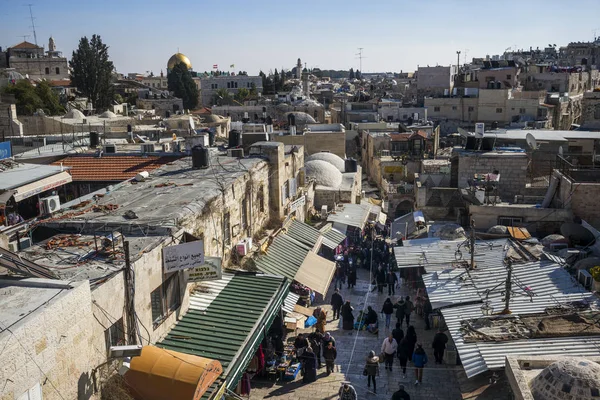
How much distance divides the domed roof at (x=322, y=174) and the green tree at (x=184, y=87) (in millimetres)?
46935

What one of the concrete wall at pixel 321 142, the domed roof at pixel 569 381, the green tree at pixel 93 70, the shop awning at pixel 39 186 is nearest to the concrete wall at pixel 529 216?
the domed roof at pixel 569 381

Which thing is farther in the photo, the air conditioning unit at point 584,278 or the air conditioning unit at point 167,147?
the air conditioning unit at point 167,147

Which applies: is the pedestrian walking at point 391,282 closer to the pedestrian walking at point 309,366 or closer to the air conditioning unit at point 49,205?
the pedestrian walking at point 309,366

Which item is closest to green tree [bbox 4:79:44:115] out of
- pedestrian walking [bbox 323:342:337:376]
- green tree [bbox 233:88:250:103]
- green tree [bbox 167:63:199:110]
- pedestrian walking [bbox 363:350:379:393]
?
green tree [bbox 167:63:199:110]

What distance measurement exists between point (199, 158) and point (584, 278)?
10720 mm

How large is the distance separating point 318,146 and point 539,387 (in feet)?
84.9

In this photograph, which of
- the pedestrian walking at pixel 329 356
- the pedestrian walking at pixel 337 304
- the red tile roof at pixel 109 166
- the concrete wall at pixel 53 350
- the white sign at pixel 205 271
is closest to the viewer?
the concrete wall at pixel 53 350

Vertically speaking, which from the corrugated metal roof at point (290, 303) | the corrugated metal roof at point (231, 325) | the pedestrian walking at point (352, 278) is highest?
the corrugated metal roof at point (231, 325)

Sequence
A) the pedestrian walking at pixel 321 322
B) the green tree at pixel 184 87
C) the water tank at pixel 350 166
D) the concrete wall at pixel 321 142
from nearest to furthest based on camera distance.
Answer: the pedestrian walking at pixel 321 322 < the water tank at pixel 350 166 < the concrete wall at pixel 321 142 < the green tree at pixel 184 87

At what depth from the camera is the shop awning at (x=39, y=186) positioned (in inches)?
581

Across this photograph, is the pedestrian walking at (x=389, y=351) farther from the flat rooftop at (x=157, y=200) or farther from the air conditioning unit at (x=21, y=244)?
the air conditioning unit at (x=21, y=244)

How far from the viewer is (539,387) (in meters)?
7.74

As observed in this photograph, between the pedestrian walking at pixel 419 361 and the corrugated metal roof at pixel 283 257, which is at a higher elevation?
the corrugated metal roof at pixel 283 257

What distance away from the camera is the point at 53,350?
6.70 meters
